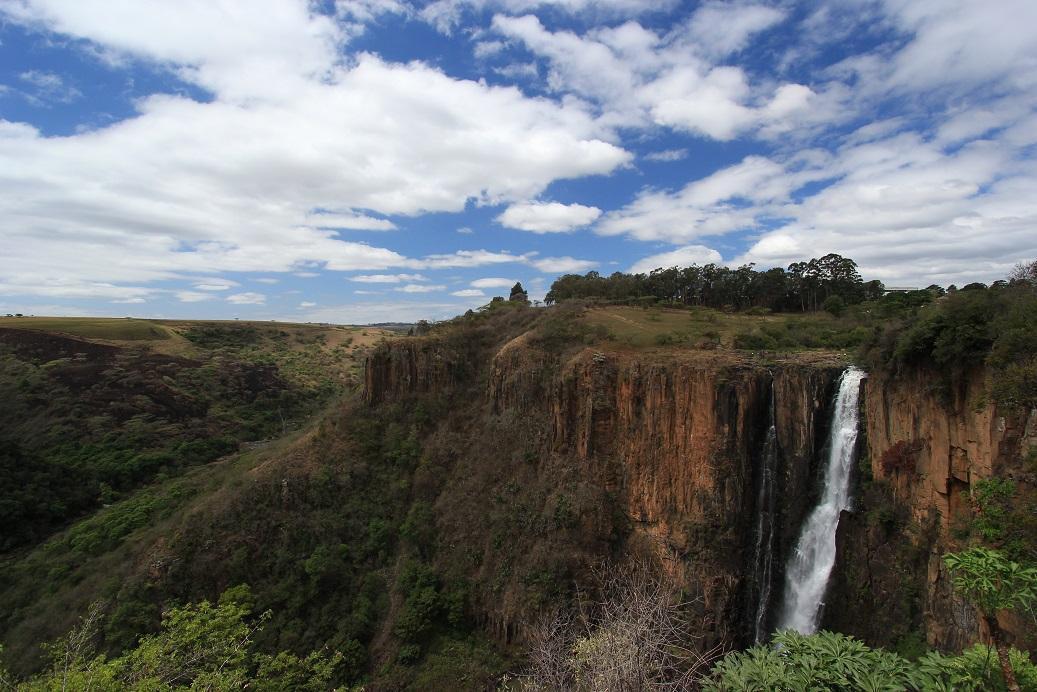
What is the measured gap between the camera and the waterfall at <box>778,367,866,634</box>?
19.0m

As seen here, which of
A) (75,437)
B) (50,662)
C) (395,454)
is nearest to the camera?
(50,662)

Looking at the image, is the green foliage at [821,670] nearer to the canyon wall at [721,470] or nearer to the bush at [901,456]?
the canyon wall at [721,470]

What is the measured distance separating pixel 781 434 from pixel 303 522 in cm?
2612

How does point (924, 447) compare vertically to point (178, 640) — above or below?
above

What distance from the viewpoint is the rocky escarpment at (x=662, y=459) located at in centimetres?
2072

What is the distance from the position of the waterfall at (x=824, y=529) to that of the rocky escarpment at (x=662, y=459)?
2.03 ft

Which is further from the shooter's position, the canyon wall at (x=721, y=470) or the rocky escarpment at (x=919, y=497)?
the canyon wall at (x=721, y=470)

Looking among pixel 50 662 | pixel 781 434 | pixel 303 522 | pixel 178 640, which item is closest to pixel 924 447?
pixel 781 434

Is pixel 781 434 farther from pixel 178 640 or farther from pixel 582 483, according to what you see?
pixel 178 640

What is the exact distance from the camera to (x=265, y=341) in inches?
3295

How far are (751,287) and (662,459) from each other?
2365 centimetres

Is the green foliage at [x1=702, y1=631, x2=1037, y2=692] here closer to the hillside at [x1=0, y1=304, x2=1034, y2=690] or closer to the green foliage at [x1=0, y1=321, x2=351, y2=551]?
the hillside at [x1=0, y1=304, x2=1034, y2=690]

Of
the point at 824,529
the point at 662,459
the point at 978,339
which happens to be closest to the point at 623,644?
the point at 662,459

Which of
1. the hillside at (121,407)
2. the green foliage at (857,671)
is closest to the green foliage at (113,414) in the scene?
the hillside at (121,407)
